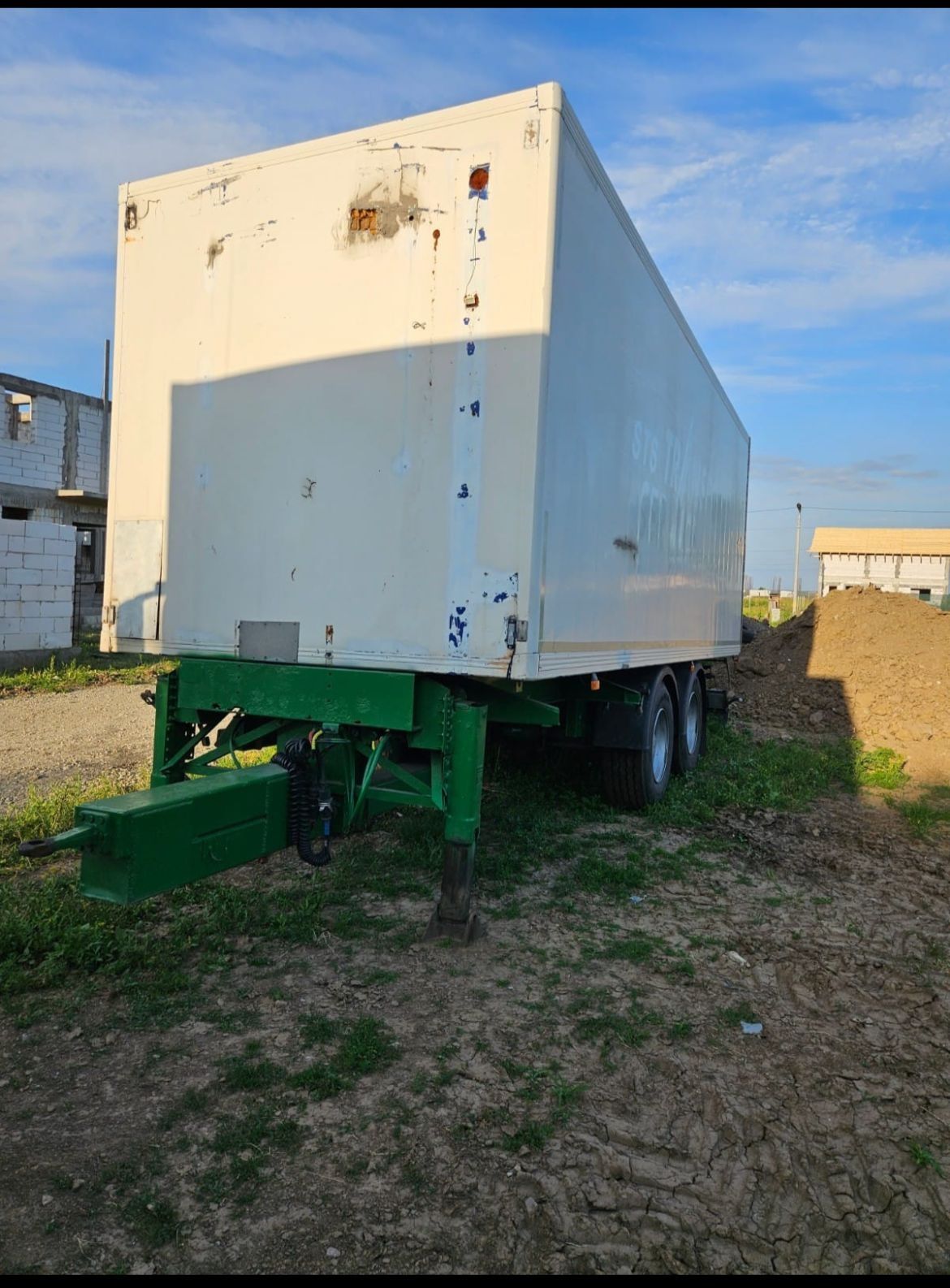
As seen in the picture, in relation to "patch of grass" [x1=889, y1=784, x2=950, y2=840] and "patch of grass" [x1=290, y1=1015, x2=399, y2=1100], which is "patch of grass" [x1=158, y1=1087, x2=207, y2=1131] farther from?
"patch of grass" [x1=889, y1=784, x2=950, y2=840]

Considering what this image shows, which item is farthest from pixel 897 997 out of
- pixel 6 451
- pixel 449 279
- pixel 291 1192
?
pixel 6 451

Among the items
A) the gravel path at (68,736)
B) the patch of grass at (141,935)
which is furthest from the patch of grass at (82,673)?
the patch of grass at (141,935)

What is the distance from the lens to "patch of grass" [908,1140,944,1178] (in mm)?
2781

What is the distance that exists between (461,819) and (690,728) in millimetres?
5333

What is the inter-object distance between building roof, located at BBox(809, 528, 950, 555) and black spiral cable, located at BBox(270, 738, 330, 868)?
136 feet

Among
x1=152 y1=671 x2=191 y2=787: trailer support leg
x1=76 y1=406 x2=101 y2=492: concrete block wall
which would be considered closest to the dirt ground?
x1=152 y1=671 x2=191 y2=787: trailer support leg

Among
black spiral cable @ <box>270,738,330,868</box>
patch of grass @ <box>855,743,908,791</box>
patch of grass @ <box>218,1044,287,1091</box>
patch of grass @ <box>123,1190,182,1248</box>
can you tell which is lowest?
patch of grass @ <box>123,1190,182,1248</box>

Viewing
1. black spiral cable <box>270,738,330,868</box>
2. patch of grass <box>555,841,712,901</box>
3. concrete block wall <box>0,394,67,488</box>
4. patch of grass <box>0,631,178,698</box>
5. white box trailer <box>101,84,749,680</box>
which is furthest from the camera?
concrete block wall <box>0,394,67,488</box>

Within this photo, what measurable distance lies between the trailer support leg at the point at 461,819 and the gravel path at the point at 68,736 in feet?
12.5

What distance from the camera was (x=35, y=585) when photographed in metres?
14.2

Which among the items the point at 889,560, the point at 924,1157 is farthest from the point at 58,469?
the point at 889,560

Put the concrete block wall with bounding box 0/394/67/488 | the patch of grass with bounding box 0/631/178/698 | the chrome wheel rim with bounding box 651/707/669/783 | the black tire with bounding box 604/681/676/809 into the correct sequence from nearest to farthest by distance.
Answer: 1. the black tire with bounding box 604/681/676/809
2. the chrome wheel rim with bounding box 651/707/669/783
3. the patch of grass with bounding box 0/631/178/698
4. the concrete block wall with bounding box 0/394/67/488

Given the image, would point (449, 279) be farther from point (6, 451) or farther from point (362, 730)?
point (6, 451)

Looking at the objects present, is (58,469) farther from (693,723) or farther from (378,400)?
(378,400)
